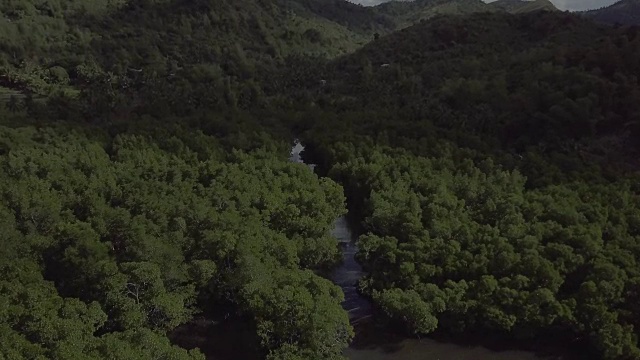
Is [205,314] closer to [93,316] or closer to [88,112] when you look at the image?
[93,316]

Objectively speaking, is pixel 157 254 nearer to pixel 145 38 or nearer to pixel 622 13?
pixel 145 38

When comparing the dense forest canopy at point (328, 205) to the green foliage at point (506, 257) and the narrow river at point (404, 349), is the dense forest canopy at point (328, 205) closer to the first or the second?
the green foliage at point (506, 257)

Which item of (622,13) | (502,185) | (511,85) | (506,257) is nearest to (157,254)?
(506,257)

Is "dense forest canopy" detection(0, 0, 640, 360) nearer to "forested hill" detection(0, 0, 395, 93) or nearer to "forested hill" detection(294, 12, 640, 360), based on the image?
"forested hill" detection(294, 12, 640, 360)

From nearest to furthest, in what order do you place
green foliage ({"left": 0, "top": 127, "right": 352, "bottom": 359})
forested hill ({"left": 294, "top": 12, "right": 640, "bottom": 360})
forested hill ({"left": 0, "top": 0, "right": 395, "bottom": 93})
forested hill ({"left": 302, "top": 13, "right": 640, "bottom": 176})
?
green foliage ({"left": 0, "top": 127, "right": 352, "bottom": 359})
forested hill ({"left": 294, "top": 12, "right": 640, "bottom": 360})
forested hill ({"left": 302, "top": 13, "right": 640, "bottom": 176})
forested hill ({"left": 0, "top": 0, "right": 395, "bottom": 93})

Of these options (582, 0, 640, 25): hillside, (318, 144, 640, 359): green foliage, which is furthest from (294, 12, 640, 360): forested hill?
A: (582, 0, 640, 25): hillside


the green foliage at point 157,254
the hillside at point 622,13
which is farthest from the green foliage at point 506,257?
the hillside at point 622,13
